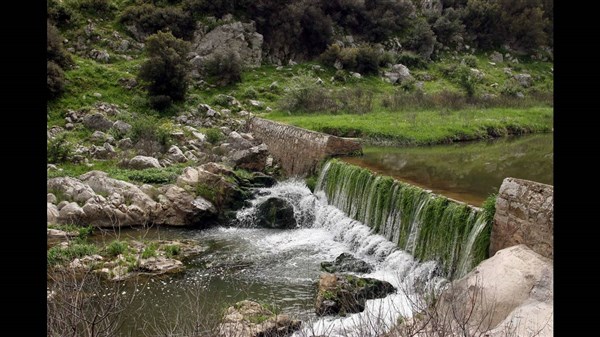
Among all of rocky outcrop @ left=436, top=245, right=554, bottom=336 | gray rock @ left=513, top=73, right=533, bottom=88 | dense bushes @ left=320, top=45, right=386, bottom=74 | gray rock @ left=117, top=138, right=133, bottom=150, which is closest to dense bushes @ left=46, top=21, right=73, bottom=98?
gray rock @ left=117, top=138, right=133, bottom=150

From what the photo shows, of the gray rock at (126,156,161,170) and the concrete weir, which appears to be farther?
the gray rock at (126,156,161,170)

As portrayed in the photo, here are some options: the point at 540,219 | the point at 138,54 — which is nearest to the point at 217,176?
the point at 540,219

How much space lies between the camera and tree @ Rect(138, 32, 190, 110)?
25.2m

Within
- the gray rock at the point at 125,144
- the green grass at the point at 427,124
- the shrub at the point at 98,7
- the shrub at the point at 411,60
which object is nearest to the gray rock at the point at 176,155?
the gray rock at the point at 125,144

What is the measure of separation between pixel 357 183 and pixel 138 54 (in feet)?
73.6

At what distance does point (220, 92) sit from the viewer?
28.5 m

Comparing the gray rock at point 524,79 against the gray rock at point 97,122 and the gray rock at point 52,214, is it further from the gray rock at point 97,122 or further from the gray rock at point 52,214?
the gray rock at point 52,214

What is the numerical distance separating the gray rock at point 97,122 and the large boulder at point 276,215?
427 inches

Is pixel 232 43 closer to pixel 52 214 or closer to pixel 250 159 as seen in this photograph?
pixel 250 159

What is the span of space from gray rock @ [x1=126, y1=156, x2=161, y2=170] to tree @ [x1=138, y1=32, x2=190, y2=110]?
7351 mm

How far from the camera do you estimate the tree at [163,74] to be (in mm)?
25188

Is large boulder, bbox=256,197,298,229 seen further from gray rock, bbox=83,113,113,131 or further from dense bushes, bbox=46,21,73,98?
dense bushes, bbox=46,21,73,98
